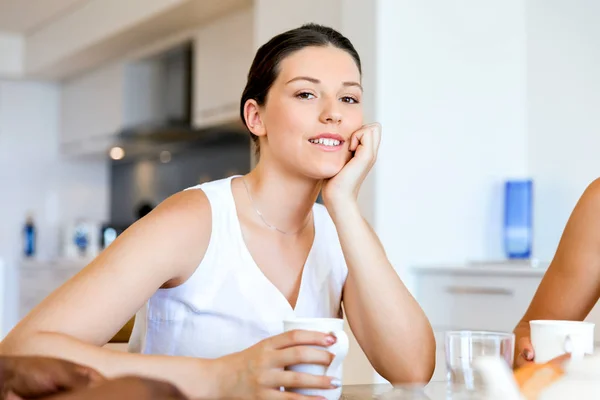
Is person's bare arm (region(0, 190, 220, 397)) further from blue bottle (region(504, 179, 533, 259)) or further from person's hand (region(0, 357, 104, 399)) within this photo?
blue bottle (region(504, 179, 533, 259))

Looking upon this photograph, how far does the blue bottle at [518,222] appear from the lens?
3.16 meters

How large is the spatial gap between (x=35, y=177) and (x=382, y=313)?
5587 mm

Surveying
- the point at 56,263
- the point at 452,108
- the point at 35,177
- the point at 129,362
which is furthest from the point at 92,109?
the point at 129,362

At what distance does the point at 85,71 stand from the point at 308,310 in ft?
16.1

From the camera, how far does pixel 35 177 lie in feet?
21.5

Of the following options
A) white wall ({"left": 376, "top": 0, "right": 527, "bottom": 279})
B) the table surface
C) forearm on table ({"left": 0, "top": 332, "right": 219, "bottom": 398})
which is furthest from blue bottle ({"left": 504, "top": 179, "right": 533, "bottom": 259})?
forearm on table ({"left": 0, "top": 332, "right": 219, "bottom": 398})

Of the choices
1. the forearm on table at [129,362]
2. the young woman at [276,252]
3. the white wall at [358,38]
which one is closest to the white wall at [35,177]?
the white wall at [358,38]

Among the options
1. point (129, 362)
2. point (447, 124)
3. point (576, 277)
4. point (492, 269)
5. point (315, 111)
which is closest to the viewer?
point (129, 362)

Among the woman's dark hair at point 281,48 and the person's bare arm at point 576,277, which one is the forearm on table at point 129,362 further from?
the person's bare arm at point 576,277

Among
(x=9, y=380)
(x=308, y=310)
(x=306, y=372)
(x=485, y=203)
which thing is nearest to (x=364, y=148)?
(x=308, y=310)

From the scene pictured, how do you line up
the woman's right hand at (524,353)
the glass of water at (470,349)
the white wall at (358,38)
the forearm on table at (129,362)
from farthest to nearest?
the white wall at (358,38) → the woman's right hand at (524,353) → the forearm on table at (129,362) → the glass of water at (470,349)

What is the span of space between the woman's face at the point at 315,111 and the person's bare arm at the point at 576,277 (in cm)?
49

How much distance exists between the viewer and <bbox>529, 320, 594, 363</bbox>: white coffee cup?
96cm

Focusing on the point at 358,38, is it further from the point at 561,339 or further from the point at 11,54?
the point at 11,54
